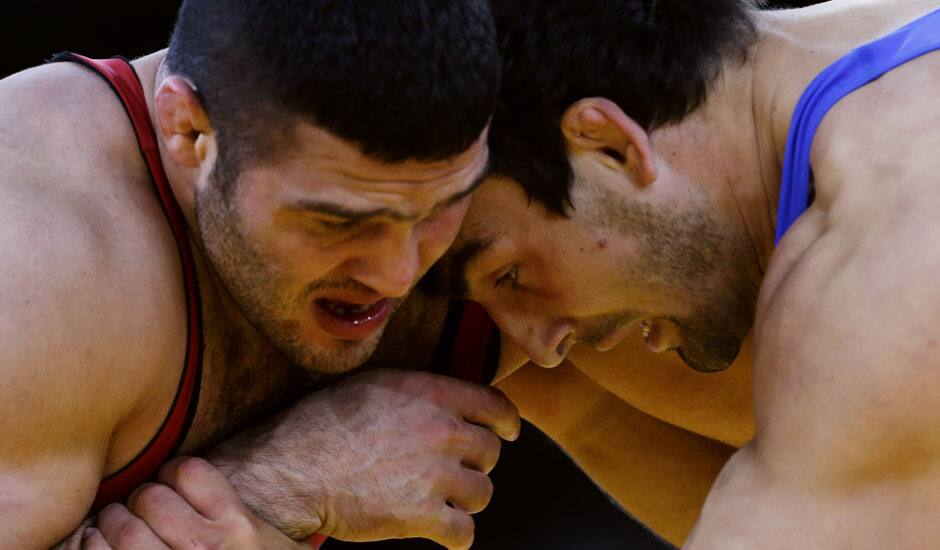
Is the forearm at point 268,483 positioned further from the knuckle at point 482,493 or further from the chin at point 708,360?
the chin at point 708,360

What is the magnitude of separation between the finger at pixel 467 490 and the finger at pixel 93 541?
0.50 meters

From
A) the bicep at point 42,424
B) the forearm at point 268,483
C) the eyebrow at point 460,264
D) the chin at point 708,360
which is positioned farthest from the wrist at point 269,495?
the chin at point 708,360

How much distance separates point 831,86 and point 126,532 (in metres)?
1.02

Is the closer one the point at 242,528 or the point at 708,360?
the point at 242,528

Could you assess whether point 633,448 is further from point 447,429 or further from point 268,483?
point 268,483

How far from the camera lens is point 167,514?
164 cm

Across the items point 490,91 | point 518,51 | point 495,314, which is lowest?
point 495,314

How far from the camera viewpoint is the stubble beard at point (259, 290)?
1.64m

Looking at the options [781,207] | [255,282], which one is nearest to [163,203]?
[255,282]

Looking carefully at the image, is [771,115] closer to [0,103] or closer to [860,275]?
[860,275]

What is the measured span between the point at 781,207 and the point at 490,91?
416 mm

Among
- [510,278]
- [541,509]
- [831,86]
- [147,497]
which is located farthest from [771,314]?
[541,509]

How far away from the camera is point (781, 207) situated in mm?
1699

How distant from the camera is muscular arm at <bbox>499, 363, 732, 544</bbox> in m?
2.50
